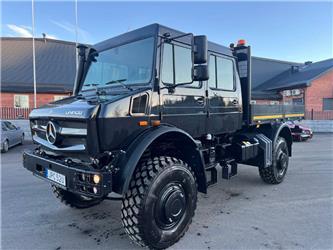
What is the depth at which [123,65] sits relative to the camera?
344cm

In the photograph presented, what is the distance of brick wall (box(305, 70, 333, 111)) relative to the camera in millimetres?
20781

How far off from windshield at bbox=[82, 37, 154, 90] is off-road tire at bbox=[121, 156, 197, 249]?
110 centimetres

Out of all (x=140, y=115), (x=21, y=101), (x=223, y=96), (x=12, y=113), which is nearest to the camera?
(x=140, y=115)

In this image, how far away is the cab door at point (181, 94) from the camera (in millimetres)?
3267

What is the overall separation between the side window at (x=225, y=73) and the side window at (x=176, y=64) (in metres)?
0.91

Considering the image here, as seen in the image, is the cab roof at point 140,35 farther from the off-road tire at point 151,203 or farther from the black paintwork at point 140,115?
the off-road tire at point 151,203

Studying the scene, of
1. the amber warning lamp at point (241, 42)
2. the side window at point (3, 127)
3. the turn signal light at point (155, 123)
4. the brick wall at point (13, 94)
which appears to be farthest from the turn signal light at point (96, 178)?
the brick wall at point (13, 94)

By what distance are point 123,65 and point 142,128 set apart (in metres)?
1.01

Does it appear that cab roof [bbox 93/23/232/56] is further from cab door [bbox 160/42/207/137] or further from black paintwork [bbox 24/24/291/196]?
cab door [bbox 160/42/207/137]

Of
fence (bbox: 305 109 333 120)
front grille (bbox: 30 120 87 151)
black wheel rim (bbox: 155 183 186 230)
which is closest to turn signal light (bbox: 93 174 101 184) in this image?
front grille (bbox: 30 120 87 151)

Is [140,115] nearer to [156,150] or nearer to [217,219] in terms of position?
[156,150]

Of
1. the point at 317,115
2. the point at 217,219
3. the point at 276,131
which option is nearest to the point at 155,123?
the point at 217,219

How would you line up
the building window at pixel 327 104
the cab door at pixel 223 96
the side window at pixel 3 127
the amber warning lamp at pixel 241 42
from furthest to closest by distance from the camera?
the building window at pixel 327 104
the side window at pixel 3 127
the amber warning lamp at pixel 241 42
the cab door at pixel 223 96

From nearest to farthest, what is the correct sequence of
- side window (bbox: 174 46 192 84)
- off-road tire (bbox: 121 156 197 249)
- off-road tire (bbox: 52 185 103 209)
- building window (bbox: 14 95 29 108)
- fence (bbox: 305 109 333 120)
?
off-road tire (bbox: 121 156 197 249)
side window (bbox: 174 46 192 84)
off-road tire (bbox: 52 185 103 209)
building window (bbox: 14 95 29 108)
fence (bbox: 305 109 333 120)
